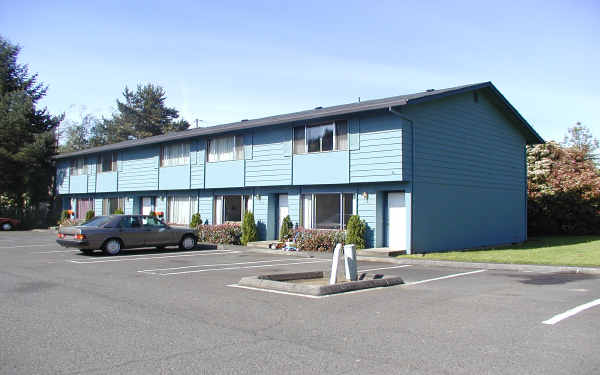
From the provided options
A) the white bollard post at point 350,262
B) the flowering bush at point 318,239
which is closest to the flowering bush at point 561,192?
the flowering bush at point 318,239

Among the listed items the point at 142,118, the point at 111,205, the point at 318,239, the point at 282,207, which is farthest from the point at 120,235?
the point at 142,118

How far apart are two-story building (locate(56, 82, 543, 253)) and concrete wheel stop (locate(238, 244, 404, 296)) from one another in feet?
22.4

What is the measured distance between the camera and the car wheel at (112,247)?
17547 millimetres

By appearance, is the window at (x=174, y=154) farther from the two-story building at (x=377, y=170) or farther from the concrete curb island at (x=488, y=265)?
the concrete curb island at (x=488, y=265)

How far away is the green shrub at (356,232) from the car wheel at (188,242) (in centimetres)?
632

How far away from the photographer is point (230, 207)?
24.8 meters

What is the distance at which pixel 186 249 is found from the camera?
20.3m

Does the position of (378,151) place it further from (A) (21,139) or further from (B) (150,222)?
(A) (21,139)

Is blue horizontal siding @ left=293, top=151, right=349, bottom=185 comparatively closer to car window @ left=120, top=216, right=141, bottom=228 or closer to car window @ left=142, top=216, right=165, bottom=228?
car window @ left=142, top=216, right=165, bottom=228

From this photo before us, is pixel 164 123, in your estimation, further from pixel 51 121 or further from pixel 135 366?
pixel 135 366

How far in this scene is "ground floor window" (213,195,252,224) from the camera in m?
24.0

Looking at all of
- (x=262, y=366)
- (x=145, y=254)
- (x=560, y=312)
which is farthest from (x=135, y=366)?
(x=145, y=254)

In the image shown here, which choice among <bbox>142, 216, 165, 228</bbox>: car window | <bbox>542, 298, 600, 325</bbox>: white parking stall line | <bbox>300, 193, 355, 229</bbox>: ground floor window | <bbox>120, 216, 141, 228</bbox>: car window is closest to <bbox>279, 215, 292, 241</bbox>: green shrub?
<bbox>300, 193, 355, 229</bbox>: ground floor window

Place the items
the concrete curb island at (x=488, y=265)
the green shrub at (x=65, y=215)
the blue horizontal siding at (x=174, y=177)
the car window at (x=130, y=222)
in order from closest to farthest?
the concrete curb island at (x=488, y=265)
the car window at (x=130, y=222)
the blue horizontal siding at (x=174, y=177)
the green shrub at (x=65, y=215)
